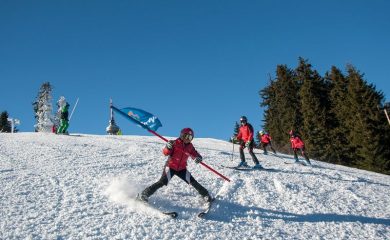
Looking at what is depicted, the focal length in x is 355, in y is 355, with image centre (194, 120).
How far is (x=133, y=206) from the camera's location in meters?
7.45

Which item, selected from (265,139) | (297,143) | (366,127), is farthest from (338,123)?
(297,143)

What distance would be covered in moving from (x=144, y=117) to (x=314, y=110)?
3625cm

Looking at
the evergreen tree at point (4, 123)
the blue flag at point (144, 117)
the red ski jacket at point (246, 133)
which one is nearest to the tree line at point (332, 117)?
the red ski jacket at point (246, 133)

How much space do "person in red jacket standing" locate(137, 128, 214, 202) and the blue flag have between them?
2.11 meters

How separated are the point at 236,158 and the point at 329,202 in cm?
647

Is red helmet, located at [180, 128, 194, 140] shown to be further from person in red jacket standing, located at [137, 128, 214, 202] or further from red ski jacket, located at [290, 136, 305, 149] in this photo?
red ski jacket, located at [290, 136, 305, 149]

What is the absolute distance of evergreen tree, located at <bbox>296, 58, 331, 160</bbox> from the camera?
39.4m

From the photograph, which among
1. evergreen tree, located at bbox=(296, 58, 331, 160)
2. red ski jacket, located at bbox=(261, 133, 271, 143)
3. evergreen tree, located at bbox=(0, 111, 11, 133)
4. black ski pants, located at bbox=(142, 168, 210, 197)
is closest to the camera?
black ski pants, located at bbox=(142, 168, 210, 197)

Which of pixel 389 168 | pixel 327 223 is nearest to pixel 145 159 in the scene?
pixel 327 223

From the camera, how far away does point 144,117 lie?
34.1ft

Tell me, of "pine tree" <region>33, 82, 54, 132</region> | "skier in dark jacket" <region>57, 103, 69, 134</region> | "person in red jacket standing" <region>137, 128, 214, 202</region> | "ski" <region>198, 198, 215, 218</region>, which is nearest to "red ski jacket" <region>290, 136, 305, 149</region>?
"person in red jacket standing" <region>137, 128, 214, 202</region>

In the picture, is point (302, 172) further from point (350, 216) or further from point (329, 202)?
point (350, 216)

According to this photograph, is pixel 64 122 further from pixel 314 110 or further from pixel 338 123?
pixel 338 123

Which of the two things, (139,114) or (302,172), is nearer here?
(139,114)
